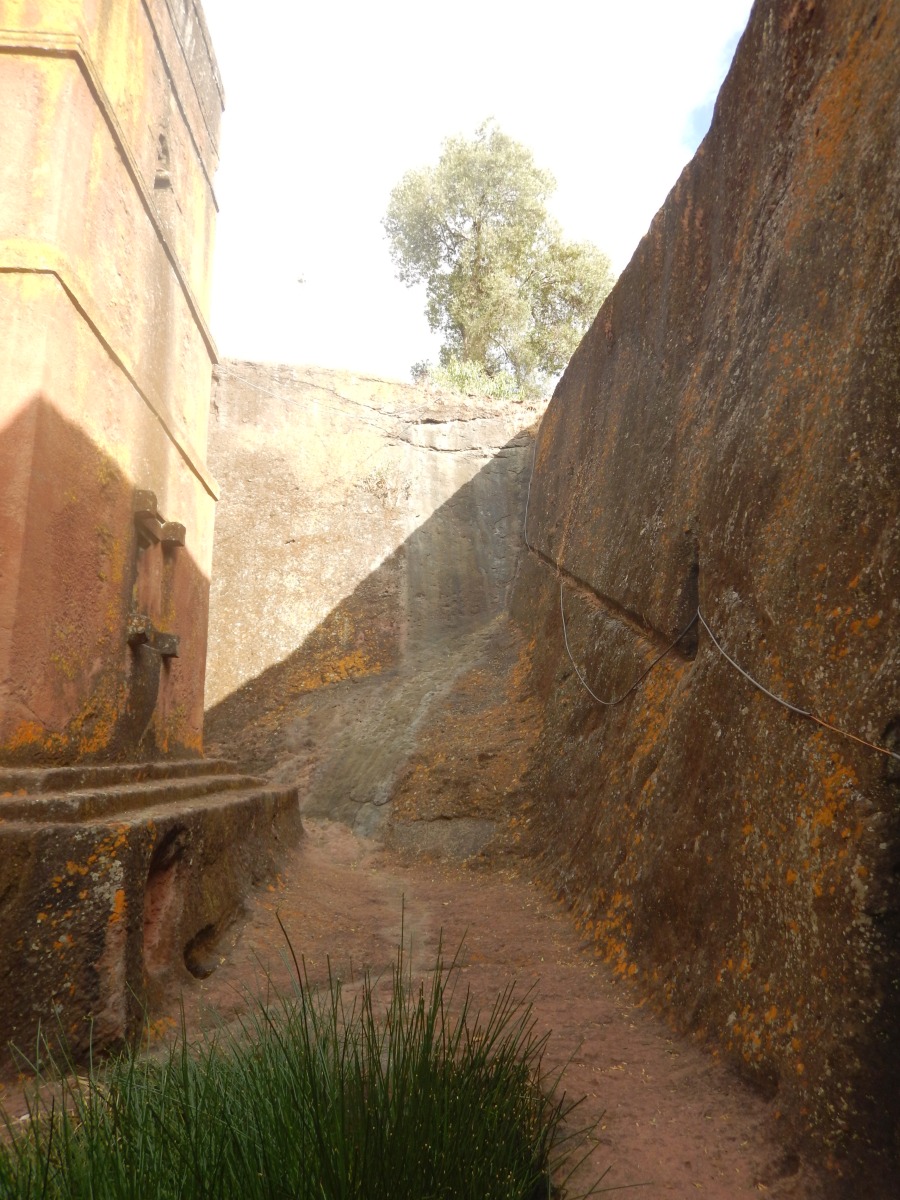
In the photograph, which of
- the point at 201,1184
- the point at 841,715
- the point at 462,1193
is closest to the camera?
the point at 201,1184

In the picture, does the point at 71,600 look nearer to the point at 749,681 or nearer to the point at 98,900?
the point at 98,900

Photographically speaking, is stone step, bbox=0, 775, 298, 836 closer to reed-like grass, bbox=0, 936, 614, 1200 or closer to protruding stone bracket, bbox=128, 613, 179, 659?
protruding stone bracket, bbox=128, 613, 179, 659

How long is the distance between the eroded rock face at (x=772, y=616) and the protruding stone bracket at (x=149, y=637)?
2755 mm

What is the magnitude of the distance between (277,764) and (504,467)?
556cm

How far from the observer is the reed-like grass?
144 cm

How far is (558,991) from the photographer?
351 cm

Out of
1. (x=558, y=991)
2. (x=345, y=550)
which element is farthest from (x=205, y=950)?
(x=345, y=550)

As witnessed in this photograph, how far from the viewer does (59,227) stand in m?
3.94

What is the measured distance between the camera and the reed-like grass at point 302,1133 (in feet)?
4.74

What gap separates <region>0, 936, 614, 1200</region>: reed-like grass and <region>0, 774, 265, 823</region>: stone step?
143cm

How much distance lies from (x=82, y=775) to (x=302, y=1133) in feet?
8.14

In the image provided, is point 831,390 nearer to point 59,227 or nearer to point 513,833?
point 59,227

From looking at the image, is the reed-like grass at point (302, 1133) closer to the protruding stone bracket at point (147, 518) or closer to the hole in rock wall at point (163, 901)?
the hole in rock wall at point (163, 901)

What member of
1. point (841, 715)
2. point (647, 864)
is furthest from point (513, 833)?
point (841, 715)
